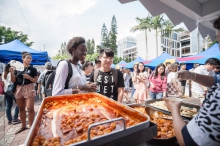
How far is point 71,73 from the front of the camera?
1653 millimetres

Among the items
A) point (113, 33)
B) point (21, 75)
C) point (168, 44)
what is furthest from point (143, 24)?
point (21, 75)

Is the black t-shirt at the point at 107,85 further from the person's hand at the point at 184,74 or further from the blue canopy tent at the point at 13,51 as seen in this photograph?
the blue canopy tent at the point at 13,51

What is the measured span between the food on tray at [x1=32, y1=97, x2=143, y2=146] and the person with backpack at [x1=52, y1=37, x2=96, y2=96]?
0.62ft

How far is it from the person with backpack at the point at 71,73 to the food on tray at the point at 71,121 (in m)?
0.19

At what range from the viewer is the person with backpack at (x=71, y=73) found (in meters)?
1.59

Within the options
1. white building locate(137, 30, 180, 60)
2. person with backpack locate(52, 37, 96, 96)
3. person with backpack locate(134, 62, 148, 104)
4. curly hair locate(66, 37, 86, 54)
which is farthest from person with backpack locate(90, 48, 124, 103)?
white building locate(137, 30, 180, 60)

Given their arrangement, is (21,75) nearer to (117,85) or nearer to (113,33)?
(117,85)

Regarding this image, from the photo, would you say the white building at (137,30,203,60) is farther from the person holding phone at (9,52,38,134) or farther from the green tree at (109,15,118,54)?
the person holding phone at (9,52,38,134)

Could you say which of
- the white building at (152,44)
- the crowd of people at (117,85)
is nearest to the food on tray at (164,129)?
Answer: the crowd of people at (117,85)

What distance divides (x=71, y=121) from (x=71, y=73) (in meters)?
0.69

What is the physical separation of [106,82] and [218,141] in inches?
71.2

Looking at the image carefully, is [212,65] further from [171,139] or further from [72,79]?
[72,79]

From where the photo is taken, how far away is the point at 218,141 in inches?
26.7

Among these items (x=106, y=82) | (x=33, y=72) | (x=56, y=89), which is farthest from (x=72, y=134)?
(x=33, y=72)
